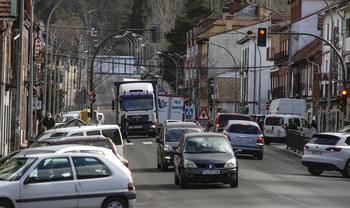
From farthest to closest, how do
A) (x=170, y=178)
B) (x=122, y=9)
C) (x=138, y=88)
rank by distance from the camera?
(x=122, y=9) → (x=138, y=88) → (x=170, y=178)

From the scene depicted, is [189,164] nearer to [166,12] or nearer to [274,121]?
[274,121]

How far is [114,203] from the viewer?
14984mm

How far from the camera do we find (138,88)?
176ft

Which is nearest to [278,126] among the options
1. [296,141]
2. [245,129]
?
[296,141]

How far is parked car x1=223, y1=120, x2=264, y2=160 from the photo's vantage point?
1364 inches

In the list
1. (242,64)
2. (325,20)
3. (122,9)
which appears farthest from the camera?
(122,9)

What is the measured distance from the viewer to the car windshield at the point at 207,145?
22.2 metres

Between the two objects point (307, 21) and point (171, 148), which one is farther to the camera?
point (307, 21)

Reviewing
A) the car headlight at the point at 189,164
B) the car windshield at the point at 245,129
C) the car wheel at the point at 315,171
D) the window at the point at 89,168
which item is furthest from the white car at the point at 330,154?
the window at the point at 89,168

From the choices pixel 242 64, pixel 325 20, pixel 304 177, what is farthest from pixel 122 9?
pixel 304 177

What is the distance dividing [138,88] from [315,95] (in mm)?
19783

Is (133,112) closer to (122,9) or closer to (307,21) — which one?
(307,21)

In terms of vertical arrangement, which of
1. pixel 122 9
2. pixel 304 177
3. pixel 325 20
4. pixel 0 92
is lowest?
pixel 304 177

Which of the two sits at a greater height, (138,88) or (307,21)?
(307,21)
